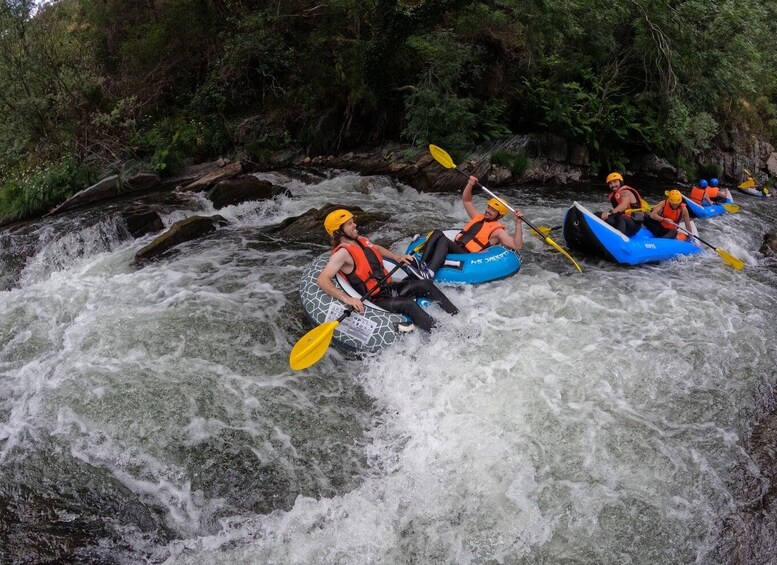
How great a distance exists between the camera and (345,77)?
34.3ft

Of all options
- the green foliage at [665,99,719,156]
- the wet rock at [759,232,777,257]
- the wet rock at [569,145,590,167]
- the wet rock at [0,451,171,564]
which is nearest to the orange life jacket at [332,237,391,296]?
the wet rock at [0,451,171,564]

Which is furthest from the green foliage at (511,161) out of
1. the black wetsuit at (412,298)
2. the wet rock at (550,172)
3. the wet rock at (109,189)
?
the wet rock at (109,189)

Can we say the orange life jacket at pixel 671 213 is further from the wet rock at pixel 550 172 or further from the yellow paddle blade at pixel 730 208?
the wet rock at pixel 550 172

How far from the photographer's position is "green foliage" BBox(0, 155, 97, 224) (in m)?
8.58

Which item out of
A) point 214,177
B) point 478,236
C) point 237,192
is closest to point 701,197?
point 478,236

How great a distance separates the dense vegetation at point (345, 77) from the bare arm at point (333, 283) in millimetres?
5605

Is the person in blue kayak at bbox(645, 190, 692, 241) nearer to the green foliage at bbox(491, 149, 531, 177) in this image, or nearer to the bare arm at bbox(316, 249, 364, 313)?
the green foliage at bbox(491, 149, 531, 177)

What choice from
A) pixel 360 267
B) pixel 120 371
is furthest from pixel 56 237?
pixel 360 267

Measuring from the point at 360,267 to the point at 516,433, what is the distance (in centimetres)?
197

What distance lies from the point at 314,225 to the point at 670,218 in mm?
4943

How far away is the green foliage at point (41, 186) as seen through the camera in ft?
28.1

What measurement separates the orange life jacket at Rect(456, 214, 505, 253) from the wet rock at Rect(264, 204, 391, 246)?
190 cm

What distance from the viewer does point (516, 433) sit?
3.67m

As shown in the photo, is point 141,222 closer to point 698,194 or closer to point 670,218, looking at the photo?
point 670,218
